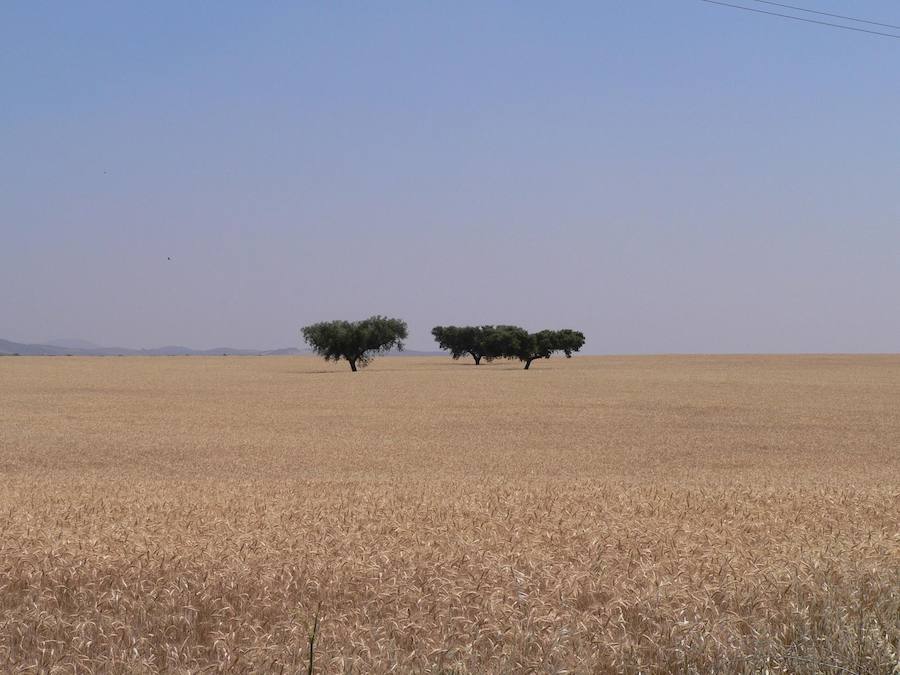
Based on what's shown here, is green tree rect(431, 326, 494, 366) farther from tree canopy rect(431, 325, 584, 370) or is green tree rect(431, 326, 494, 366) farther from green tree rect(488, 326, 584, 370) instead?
green tree rect(488, 326, 584, 370)

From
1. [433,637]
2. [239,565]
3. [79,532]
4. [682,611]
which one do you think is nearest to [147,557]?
[239,565]

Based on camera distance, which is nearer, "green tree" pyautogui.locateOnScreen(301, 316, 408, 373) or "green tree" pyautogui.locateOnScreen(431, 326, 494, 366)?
"green tree" pyautogui.locateOnScreen(301, 316, 408, 373)

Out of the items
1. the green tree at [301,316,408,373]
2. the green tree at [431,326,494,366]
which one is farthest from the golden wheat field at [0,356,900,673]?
the green tree at [431,326,494,366]

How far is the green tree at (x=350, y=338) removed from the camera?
9606 cm

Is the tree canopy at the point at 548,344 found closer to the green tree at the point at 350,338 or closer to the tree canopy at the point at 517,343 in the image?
the tree canopy at the point at 517,343

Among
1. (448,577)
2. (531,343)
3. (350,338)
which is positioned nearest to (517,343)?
(531,343)

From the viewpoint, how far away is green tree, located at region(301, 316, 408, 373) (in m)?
96.1

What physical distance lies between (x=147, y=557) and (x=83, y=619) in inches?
36.3

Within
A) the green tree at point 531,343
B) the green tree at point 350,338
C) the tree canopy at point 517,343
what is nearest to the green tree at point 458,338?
the tree canopy at point 517,343

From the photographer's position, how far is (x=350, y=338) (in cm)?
9656

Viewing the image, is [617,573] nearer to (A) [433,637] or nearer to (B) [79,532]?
(A) [433,637]

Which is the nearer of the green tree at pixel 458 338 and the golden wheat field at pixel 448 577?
the golden wheat field at pixel 448 577

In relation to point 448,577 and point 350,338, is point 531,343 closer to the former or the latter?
point 350,338

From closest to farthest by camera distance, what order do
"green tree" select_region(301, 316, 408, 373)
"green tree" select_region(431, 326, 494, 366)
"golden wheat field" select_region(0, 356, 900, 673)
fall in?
"golden wheat field" select_region(0, 356, 900, 673)
"green tree" select_region(301, 316, 408, 373)
"green tree" select_region(431, 326, 494, 366)
